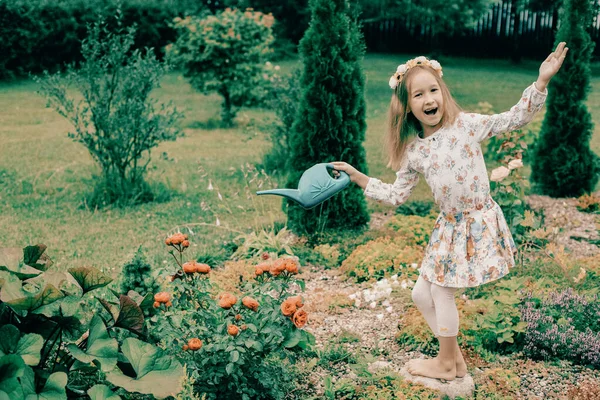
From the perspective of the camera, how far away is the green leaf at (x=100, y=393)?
2361 mm

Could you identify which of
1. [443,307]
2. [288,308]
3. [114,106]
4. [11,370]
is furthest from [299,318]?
[114,106]

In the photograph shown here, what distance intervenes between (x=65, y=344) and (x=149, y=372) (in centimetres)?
38

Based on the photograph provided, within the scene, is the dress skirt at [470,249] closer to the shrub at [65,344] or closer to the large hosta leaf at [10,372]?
the shrub at [65,344]

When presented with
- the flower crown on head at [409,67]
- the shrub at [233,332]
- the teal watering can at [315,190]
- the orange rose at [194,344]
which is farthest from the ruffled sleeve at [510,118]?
the orange rose at [194,344]

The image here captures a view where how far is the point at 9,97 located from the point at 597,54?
63.2 ft

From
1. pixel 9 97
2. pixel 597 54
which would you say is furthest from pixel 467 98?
pixel 9 97

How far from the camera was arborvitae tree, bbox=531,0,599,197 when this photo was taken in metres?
7.01

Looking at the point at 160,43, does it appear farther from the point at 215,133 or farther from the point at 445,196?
the point at 445,196

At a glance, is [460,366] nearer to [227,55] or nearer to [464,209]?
[464,209]

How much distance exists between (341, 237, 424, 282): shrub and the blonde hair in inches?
58.2

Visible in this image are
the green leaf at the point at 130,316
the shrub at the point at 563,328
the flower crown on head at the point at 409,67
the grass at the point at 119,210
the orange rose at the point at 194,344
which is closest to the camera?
the orange rose at the point at 194,344

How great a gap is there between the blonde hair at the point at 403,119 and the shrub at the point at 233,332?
0.79 meters

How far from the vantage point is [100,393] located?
2.38m

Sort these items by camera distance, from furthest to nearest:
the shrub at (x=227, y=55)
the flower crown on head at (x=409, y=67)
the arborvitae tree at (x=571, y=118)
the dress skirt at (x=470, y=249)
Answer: the shrub at (x=227, y=55) → the arborvitae tree at (x=571, y=118) → the flower crown on head at (x=409, y=67) → the dress skirt at (x=470, y=249)
